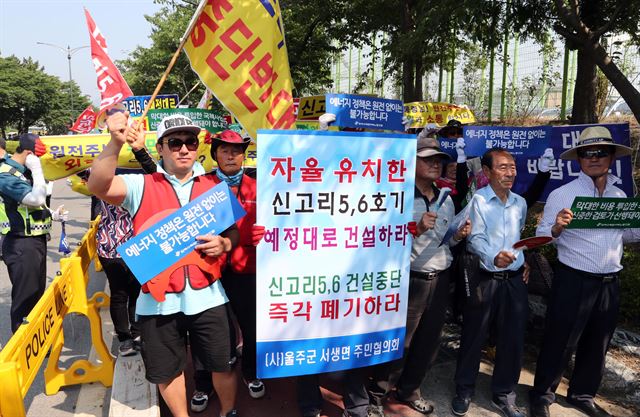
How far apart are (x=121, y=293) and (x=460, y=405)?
2.84m

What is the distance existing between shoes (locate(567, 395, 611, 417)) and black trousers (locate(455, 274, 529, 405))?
47 cm

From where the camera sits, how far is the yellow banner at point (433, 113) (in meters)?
8.67

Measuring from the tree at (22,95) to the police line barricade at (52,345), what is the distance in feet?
160

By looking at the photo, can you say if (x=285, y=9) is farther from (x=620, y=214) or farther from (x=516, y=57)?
(x=620, y=214)

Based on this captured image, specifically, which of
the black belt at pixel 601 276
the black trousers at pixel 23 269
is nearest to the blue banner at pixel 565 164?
the black belt at pixel 601 276

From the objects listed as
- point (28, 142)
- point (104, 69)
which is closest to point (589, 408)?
point (104, 69)

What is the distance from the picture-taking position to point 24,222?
391cm

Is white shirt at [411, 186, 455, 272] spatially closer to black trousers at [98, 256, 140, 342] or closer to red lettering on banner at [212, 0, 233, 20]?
red lettering on banner at [212, 0, 233, 20]

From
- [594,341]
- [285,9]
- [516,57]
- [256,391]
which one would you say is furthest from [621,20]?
[285,9]

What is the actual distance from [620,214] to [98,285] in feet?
19.4

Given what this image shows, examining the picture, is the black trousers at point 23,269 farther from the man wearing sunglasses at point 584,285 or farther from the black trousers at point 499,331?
the man wearing sunglasses at point 584,285

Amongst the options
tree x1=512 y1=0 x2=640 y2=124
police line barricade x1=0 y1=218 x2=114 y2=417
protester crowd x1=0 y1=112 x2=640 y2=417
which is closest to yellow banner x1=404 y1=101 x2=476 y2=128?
tree x1=512 y1=0 x2=640 y2=124

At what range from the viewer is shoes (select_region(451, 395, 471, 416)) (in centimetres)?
326

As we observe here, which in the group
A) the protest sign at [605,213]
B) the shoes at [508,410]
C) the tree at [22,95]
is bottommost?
the shoes at [508,410]
